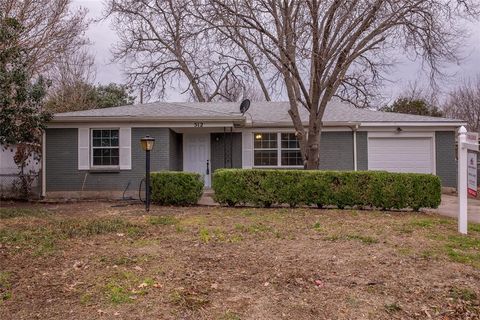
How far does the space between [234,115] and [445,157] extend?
8512 millimetres

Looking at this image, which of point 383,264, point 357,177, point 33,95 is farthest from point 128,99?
point 383,264

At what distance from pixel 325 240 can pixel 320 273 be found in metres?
1.77

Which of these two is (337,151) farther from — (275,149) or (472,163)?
(472,163)

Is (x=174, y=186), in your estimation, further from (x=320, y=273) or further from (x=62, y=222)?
(x=320, y=273)

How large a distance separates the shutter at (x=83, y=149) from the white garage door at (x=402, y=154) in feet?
34.4

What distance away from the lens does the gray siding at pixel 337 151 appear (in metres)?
16.0

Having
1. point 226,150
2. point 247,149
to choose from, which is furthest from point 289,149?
point 226,150

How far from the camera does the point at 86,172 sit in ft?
46.6

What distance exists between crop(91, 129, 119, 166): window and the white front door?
2.86 meters

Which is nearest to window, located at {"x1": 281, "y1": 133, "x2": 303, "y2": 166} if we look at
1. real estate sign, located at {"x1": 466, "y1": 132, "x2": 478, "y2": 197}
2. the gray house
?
the gray house

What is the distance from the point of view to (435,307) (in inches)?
155

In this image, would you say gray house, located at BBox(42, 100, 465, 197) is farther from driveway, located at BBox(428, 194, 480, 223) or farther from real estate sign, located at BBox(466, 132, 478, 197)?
real estate sign, located at BBox(466, 132, 478, 197)

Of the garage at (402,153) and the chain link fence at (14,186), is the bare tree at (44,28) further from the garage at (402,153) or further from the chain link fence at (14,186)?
the garage at (402,153)

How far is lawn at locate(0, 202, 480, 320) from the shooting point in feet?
12.6
